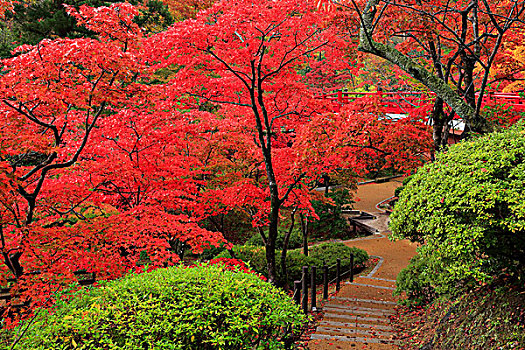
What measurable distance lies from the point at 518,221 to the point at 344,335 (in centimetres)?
426

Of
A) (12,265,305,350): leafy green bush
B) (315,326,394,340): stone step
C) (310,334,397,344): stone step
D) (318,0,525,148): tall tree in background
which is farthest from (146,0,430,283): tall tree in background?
(12,265,305,350): leafy green bush

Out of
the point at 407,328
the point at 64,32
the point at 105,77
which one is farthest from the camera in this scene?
the point at 64,32

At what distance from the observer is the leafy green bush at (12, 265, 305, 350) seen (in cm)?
351

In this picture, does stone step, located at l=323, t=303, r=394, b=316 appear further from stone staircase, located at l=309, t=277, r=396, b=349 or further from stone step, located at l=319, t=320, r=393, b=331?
stone step, located at l=319, t=320, r=393, b=331

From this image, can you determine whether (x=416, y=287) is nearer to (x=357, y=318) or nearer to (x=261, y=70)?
(x=357, y=318)

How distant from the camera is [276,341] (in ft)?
13.0

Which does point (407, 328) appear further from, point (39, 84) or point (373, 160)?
point (39, 84)

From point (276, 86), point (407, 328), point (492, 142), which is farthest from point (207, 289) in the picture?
point (276, 86)

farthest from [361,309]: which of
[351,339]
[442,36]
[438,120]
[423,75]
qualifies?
[442,36]

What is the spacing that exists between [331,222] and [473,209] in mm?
13746

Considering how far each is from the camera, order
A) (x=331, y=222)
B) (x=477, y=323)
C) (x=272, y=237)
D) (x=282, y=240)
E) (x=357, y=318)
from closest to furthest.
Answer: (x=477, y=323), (x=357, y=318), (x=272, y=237), (x=282, y=240), (x=331, y=222)

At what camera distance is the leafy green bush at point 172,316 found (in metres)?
3.51

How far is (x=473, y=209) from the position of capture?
4281 millimetres

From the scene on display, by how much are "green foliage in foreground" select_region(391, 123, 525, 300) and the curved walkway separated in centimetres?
205
